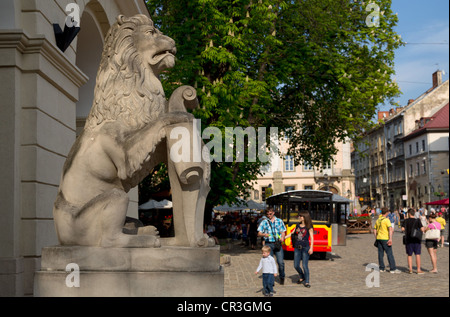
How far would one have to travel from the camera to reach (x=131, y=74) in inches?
155

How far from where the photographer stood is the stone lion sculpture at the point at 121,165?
12.0 ft

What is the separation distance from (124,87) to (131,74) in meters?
0.13

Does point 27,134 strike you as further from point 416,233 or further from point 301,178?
point 301,178

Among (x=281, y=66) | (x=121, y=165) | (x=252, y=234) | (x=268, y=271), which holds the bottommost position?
(x=252, y=234)

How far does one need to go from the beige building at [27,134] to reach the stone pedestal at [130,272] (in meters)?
3.31

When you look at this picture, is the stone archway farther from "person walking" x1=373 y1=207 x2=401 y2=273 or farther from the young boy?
"person walking" x1=373 y1=207 x2=401 y2=273

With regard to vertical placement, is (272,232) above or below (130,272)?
below

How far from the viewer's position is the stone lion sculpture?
367cm

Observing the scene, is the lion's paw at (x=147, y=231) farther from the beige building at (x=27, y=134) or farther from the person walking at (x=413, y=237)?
the person walking at (x=413, y=237)

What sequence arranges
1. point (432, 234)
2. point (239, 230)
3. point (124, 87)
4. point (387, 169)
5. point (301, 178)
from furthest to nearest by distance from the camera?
point (387, 169) < point (301, 178) < point (239, 230) < point (432, 234) < point (124, 87)

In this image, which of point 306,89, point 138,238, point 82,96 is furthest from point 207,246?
point 306,89

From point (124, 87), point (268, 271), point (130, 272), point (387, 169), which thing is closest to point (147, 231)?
point (130, 272)

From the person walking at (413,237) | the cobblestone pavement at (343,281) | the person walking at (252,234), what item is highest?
the person walking at (413,237)

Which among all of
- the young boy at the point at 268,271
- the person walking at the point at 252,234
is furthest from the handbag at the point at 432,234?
the person walking at the point at 252,234
